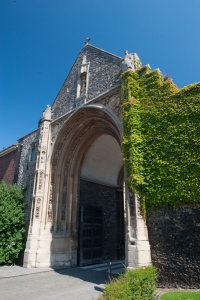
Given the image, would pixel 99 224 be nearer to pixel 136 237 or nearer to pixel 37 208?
pixel 37 208

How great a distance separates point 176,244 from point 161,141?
319 centimetres

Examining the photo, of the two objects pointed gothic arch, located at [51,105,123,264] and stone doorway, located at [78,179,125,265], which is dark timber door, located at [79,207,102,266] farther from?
pointed gothic arch, located at [51,105,123,264]

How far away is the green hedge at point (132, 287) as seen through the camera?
4238 mm

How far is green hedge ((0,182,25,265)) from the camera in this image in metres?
11.5

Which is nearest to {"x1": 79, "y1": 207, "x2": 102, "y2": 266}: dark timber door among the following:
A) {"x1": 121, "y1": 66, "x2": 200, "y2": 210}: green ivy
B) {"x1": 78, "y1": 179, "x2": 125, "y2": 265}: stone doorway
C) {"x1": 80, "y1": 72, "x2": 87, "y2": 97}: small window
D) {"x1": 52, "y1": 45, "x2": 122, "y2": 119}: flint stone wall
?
{"x1": 78, "y1": 179, "x2": 125, "y2": 265}: stone doorway

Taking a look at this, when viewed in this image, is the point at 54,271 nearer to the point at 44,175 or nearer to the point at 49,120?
the point at 44,175

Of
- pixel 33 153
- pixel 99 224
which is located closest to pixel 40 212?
pixel 99 224

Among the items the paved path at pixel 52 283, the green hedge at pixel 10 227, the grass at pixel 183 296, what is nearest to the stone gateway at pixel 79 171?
the green hedge at pixel 10 227

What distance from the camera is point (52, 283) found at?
7.94 metres

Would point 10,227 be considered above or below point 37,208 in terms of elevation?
below

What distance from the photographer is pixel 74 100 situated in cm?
1252

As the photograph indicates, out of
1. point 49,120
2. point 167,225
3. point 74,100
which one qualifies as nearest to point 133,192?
point 167,225

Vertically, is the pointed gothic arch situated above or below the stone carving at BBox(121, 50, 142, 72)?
below

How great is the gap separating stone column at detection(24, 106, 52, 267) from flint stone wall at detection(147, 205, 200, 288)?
231 inches
